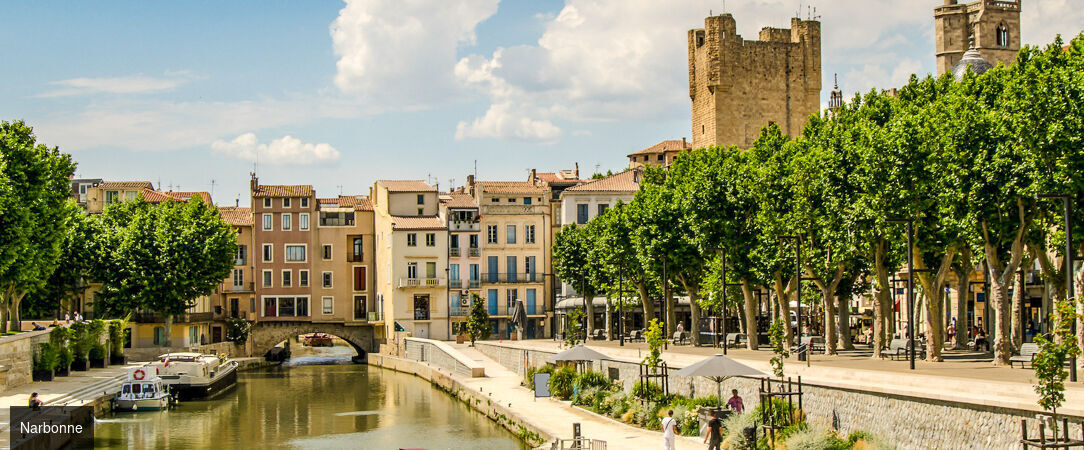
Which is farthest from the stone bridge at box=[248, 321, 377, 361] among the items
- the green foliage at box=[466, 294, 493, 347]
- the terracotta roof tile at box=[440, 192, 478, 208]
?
the green foliage at box=[466, 294, 493, 347]

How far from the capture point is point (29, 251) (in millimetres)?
43844

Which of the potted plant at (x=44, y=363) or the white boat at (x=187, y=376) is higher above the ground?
the potted plant at (x=44, y=363)

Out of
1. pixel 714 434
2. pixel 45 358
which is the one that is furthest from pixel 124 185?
pixel 714 434

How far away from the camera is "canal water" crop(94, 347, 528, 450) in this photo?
3638 centimetres

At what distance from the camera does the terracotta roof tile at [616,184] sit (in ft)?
246

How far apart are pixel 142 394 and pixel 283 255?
32.0m

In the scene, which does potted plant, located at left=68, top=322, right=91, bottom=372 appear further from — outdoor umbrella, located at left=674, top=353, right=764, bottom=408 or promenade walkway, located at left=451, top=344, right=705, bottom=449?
outdoor umbrella, located at left=674, top=353, right=764, bottom=408

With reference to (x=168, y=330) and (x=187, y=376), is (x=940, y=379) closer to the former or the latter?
(x=187, y=376)

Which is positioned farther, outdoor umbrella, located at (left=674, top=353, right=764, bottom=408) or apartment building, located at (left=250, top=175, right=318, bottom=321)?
apartment building, located at (left=250, top=175, right=318, bottom=321)

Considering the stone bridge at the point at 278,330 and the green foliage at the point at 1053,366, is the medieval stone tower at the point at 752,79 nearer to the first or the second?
the stone bridge at the point at 278,330

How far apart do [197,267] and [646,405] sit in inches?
1670

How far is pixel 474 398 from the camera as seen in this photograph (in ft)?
143

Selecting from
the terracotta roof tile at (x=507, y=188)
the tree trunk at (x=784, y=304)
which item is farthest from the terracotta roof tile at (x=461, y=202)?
the tree trunk at (x=784, y=304)

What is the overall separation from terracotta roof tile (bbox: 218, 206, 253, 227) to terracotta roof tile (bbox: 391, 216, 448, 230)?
11284mm
